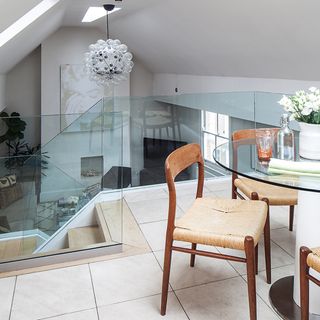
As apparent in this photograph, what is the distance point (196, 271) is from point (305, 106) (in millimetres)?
1115

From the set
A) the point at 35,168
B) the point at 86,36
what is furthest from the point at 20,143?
the point at 35,168

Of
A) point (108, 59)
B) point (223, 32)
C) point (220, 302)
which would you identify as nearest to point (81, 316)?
point (220, 302)

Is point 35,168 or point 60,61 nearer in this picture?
point 35,168

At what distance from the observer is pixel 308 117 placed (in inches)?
66.5

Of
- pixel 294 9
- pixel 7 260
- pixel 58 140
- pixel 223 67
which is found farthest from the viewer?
pixel 223 67

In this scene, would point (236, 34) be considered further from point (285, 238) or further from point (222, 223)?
point (222, 223)

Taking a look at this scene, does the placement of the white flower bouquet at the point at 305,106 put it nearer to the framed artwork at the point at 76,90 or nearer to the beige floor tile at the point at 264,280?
the beige floor tile at the point at 264,280

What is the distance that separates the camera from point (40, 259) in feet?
7.18

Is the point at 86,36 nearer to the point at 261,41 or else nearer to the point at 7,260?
the point at 261,41

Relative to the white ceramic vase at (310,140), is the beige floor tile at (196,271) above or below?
below

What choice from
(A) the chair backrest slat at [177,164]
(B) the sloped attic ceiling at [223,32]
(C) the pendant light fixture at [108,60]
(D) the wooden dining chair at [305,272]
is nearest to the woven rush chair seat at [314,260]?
(D) the wooden dining chair at [305,272]

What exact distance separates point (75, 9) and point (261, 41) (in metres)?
2.93

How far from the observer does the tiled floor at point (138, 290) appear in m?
1.74

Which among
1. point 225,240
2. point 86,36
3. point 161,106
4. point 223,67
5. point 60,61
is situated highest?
point 86,36
